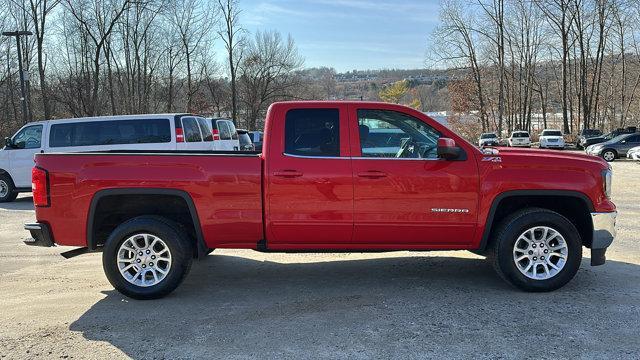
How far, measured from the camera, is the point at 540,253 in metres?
5.11

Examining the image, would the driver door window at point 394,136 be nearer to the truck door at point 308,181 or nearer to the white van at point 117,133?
the truck door at point 308,181

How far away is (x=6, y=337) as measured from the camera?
4.27 metres

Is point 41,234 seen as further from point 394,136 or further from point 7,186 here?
point 7,186

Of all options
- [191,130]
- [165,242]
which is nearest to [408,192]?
[165,242]

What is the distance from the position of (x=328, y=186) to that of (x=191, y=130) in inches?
357

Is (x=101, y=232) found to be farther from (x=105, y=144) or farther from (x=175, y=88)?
(x=175, y=88)

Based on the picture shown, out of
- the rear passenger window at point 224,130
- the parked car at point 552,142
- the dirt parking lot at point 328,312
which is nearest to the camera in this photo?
the dirt parking lot at point 328,312

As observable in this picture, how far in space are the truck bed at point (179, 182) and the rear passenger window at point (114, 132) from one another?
→ 25.4 ft

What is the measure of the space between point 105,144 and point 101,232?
7.92 m

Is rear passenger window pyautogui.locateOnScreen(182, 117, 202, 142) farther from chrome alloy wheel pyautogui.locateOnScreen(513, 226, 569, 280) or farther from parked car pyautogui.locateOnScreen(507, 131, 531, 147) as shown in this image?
parked car pyautogui.locateOnScreen(507, 131, 531, 147)

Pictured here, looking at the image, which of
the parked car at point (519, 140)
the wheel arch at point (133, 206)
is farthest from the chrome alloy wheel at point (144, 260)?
the parked car at point (519, 140)

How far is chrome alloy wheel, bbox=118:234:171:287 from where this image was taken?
5109mm

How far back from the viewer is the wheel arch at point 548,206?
502cm

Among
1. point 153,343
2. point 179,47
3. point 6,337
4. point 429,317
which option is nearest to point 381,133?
point 429,317
